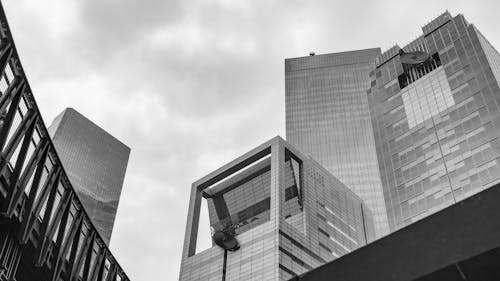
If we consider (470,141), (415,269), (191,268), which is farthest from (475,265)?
(191,268)

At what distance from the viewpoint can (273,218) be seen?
127 m

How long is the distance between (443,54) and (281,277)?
5701 centimetres

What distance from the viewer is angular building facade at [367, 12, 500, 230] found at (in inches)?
3194

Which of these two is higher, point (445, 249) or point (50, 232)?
point (50, 232)

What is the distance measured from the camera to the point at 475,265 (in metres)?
8.52

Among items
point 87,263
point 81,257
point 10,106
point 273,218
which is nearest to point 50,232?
point 81,257

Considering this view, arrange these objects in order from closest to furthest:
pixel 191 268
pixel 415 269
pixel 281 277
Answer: pixel 415 269
pixel 281 277
pixel 191 268

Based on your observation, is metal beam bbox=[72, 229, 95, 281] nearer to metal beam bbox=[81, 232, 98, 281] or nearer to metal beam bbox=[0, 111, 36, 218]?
metal beam bbox=[81, 232, 98, 281]

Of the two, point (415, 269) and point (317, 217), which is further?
point (317, 217)

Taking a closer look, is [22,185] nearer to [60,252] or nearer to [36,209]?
[36,209]

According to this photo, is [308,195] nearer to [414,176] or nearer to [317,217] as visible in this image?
[317,217]

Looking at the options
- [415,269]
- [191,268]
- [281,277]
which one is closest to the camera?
[415,269]

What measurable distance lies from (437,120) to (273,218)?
49863 mm

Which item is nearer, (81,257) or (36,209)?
(36,209)
